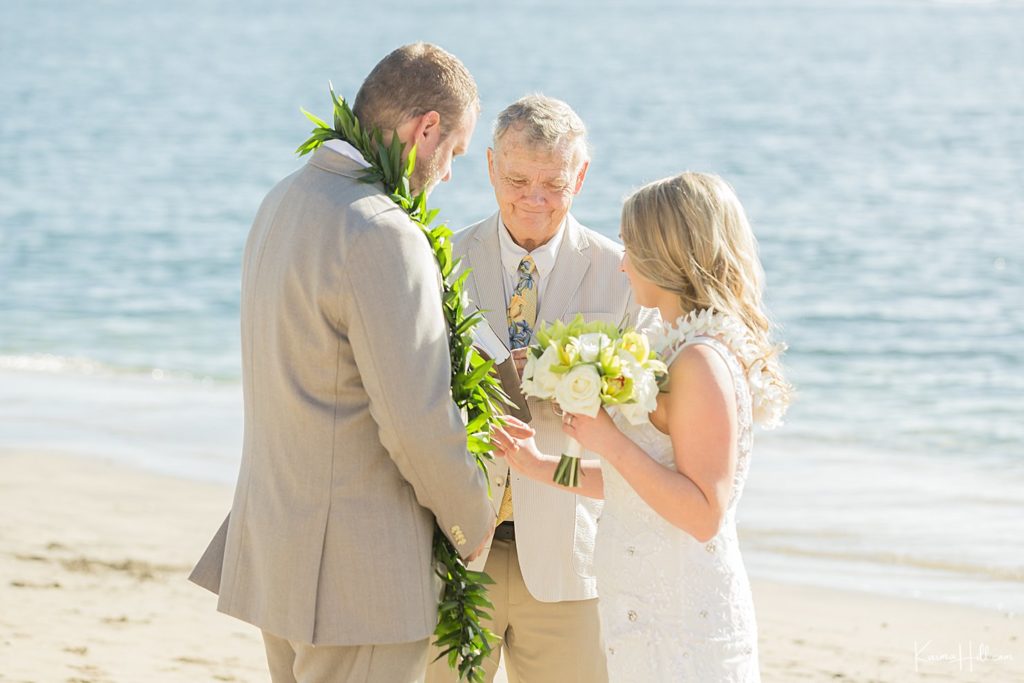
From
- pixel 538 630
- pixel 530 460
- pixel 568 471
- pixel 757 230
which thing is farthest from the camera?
pixel 757 230

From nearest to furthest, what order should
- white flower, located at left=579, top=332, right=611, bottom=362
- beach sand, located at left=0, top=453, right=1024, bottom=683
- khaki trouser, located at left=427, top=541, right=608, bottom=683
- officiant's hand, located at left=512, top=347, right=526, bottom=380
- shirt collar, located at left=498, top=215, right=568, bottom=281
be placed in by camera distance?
white flower, located at left=579, top=332, right=611, bottom=362 → officiant's hand, located at left=512, top=347, right=526, bottom=380 → khaki trouser, located at left=427, top=541, right=608, bottom=683 → shirt collar, located at left=498, top=215, right=568, bottom=281 → beach sand, located at left=0, top=453, right=1024, bottom=683

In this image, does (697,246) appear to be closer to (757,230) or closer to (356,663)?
(356,663)

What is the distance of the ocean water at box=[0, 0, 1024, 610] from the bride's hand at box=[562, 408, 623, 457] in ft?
5.65

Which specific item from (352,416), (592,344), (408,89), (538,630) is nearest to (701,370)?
(592,344)

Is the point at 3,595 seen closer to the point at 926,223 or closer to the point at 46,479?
the point at 46,479

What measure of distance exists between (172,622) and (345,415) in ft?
12.0

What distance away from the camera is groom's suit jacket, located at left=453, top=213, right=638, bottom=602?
13.0 ft

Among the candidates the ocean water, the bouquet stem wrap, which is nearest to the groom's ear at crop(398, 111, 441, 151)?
the bouquet stem wrap

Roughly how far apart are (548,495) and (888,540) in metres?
4.52

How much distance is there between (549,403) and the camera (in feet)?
13.3

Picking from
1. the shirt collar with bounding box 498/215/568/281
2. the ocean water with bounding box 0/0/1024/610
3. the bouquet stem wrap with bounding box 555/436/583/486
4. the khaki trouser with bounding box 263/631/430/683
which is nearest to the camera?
the khaki trouser with bounding box 263/631/430/683

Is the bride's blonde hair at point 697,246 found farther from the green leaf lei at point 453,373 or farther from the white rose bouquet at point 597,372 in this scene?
the green leaf lei at point 453,373

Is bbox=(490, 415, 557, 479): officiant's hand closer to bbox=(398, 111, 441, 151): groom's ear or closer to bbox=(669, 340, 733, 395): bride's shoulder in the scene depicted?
bbox=(669, 340, 733, 395): bride's shoulder

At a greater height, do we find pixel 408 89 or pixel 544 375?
pixel 408 89
